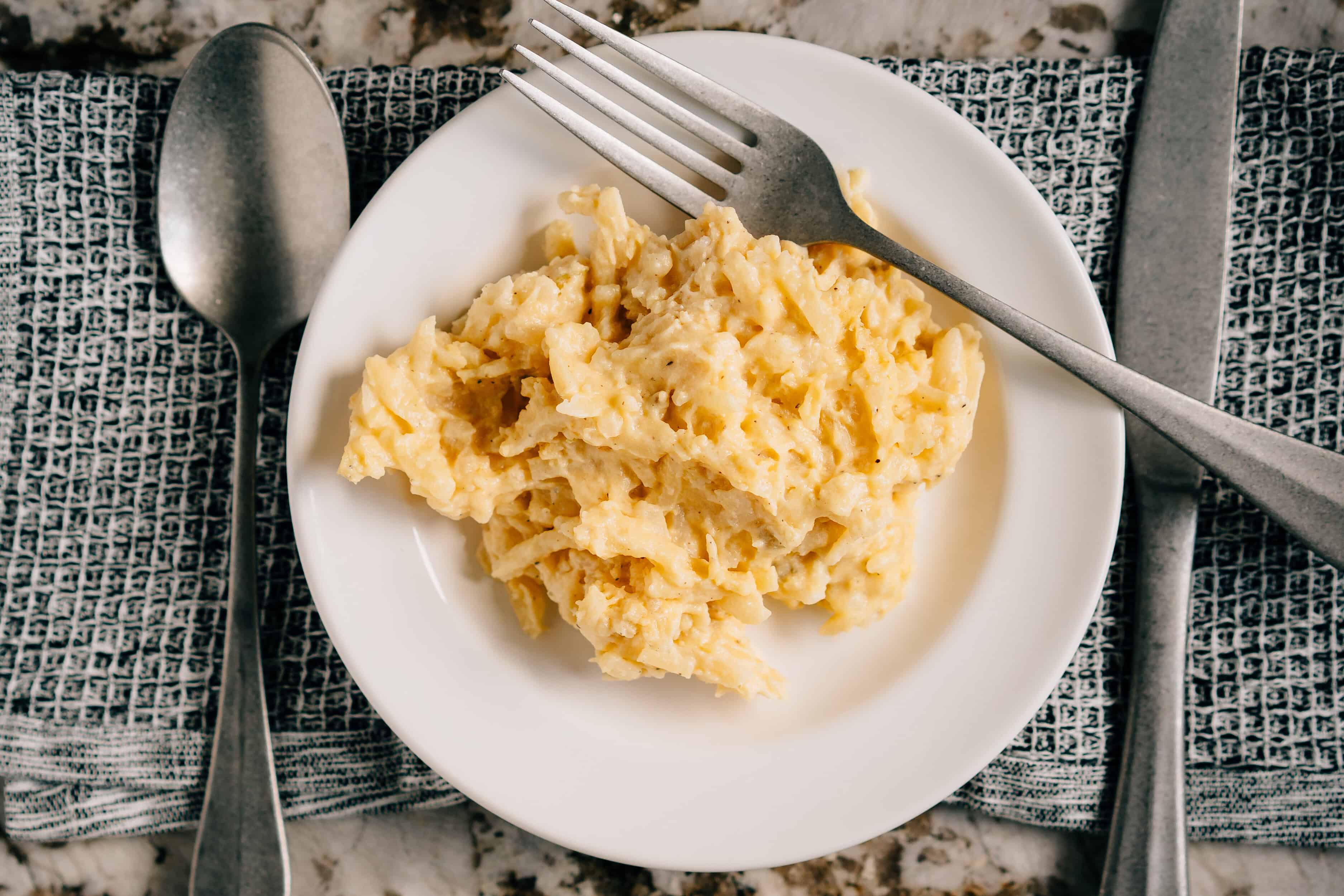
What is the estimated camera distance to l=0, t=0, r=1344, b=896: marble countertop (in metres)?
2.19

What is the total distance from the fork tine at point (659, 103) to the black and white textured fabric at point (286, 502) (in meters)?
0.43

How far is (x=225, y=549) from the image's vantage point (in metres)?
2.16

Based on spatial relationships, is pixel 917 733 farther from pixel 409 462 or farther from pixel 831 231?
pixel 409 462

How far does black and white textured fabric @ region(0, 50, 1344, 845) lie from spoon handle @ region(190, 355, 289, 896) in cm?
7

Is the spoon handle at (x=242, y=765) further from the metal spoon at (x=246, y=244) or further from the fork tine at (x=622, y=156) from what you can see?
the fork tine at (x=622, y=156)

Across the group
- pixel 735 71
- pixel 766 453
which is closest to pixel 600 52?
pixel 735 71

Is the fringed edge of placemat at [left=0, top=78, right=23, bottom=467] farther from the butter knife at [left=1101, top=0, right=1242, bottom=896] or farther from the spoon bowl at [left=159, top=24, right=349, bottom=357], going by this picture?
the butter knife at [left=1101, top=0, right=1242, bottom=896]

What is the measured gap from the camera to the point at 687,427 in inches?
66.6

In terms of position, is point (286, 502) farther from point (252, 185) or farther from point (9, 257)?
point (9, 257)

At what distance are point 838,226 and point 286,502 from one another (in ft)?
4.51

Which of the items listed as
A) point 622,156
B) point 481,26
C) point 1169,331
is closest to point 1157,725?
point 1169,331

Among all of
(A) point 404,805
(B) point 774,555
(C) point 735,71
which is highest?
(C) point 735,71

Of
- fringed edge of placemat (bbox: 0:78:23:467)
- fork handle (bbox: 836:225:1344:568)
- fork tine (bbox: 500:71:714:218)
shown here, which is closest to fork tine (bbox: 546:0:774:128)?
fork tine (bbox: 500:71:714:218)

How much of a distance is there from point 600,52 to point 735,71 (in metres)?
0.28
